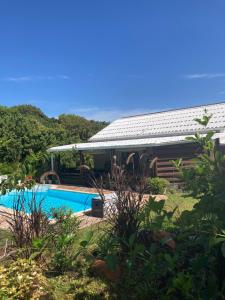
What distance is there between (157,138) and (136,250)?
808 inches

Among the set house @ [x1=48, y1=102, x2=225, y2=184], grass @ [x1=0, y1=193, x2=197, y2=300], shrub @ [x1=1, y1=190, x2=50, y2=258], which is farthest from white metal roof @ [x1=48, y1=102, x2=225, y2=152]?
grass @ [x1=0, y1=193, x2=197, y2=300]

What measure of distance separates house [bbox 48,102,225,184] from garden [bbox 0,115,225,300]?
36.1 ft

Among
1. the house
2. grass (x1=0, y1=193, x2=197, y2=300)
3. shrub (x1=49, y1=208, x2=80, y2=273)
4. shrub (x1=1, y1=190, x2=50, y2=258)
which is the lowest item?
grass (x1=0, y1=193, x2=197, y2=300)

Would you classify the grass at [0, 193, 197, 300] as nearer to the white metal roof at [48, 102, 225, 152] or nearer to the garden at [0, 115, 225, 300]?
the garden at [0, 115, 225, 300]

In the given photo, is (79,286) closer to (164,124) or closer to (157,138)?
(157,138)

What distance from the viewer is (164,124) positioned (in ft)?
90.1

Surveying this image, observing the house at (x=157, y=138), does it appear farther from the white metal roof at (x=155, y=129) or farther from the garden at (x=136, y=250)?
the garden at (x=136, y=250)

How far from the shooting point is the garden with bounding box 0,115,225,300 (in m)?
3.71

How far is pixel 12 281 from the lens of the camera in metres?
4.41

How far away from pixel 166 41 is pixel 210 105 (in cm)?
653

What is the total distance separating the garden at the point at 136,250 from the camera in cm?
371

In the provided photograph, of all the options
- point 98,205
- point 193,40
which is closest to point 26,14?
point 193,40

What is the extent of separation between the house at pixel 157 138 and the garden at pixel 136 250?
1099 centimetres

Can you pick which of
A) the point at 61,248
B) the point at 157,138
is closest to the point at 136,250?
the point at 61,248
